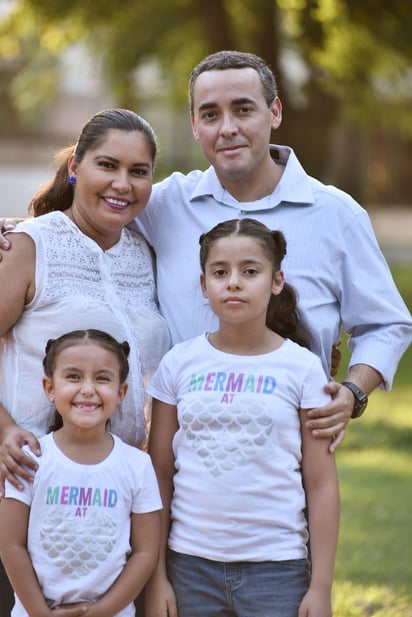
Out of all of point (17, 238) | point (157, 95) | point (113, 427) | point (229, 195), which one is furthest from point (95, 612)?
point (157, 95)

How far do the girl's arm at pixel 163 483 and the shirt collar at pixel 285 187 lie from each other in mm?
770

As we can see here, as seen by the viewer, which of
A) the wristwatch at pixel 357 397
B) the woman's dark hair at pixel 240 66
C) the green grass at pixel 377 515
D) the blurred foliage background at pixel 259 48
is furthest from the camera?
the blurred foliage background at pixel 259 48

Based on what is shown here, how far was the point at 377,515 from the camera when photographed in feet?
23.6

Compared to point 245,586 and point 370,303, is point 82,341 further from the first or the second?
point 370,303

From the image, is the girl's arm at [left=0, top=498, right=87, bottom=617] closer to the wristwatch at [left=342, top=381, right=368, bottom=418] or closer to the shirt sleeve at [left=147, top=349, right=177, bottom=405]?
the shirt sleeve at [left=147, top=349, right=177, bottom=405]

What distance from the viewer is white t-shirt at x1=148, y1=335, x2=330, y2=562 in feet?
10.6

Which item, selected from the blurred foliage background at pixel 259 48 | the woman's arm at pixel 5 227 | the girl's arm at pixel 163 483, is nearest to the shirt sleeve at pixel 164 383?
the girl's arm at pixel 163 483

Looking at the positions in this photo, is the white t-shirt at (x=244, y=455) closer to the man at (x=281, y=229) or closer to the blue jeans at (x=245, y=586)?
the blue jeans at (x=245, y=586)

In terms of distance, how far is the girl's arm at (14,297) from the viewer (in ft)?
10.8

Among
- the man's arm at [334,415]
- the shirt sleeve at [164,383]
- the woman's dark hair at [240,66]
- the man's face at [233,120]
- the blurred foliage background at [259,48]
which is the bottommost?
the man's arm at [334,415]

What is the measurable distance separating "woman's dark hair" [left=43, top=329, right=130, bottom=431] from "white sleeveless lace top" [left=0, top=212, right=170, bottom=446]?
98 millimetres

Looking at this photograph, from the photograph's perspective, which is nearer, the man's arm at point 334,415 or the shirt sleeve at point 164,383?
the man's arm at point 334,415

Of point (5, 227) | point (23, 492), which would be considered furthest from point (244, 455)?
point (5, 227)

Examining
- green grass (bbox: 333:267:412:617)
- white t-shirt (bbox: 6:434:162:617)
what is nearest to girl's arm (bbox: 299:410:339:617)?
white t-shirt (bbox: 6:434:162:617)
